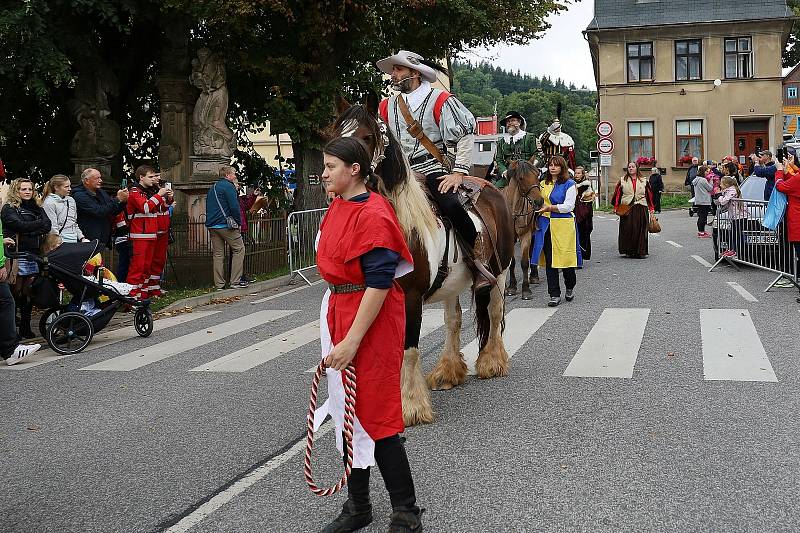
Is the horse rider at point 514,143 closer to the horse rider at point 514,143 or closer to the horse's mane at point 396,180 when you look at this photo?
the horse rider at point 514,143

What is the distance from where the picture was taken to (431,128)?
21.4 feet

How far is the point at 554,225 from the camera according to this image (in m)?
11.8

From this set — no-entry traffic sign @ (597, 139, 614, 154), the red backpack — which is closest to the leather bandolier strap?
the red backpack

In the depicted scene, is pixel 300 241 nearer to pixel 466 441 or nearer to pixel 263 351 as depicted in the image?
pixel 263 351

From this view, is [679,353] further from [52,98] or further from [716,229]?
[52,98]

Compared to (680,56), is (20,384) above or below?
below

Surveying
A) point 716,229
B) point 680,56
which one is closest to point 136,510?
point 716,229

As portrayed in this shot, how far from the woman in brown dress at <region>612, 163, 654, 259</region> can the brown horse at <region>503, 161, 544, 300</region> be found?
529cm

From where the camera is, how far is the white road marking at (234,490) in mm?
4391

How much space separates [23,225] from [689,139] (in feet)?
137

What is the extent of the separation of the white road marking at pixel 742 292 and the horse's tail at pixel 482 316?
5703 millimetres

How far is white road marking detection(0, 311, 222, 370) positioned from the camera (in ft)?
30.9

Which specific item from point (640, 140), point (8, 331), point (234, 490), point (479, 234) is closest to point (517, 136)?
point (479, 234)

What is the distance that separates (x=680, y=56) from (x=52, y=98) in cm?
3553
